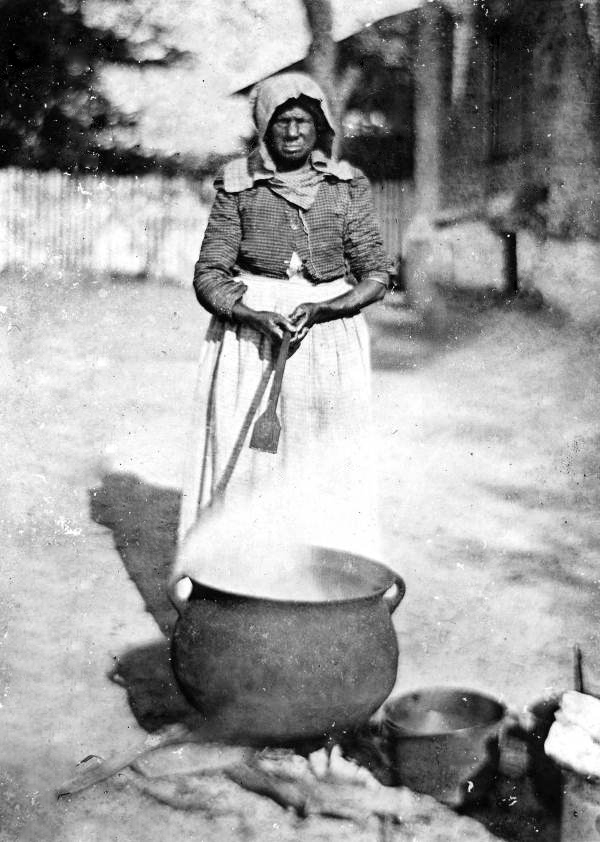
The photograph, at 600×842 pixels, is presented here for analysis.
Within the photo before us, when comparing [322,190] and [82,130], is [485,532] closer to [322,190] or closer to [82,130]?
[322,190]

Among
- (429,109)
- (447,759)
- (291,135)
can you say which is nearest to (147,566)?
(447,759)

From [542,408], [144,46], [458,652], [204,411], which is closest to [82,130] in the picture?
[144,46]

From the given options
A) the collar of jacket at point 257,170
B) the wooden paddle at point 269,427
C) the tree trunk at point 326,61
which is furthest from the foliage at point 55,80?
the wooden paddle at point 269,427

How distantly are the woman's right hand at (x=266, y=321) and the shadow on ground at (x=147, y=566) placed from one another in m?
1.50

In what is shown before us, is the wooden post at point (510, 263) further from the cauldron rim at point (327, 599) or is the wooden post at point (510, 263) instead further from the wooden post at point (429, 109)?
the cauldron rim at point (327, 599)

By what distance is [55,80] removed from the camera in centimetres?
484

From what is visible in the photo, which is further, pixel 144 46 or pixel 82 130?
pixel 82 130

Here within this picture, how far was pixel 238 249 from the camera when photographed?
346cm

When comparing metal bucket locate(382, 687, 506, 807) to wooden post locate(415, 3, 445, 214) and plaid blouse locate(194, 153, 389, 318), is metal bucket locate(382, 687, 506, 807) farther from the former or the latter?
wooden post locate(415, 3, 445, 214)

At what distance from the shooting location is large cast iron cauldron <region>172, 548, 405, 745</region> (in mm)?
2824

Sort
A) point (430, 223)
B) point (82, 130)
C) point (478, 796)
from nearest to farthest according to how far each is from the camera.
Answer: point (478, 796), point (82, 130), point (430, 223)

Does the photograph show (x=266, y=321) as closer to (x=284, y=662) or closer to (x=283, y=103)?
(x=283, y=103)

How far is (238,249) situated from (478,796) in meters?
2.09

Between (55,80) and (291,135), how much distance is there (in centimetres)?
213
